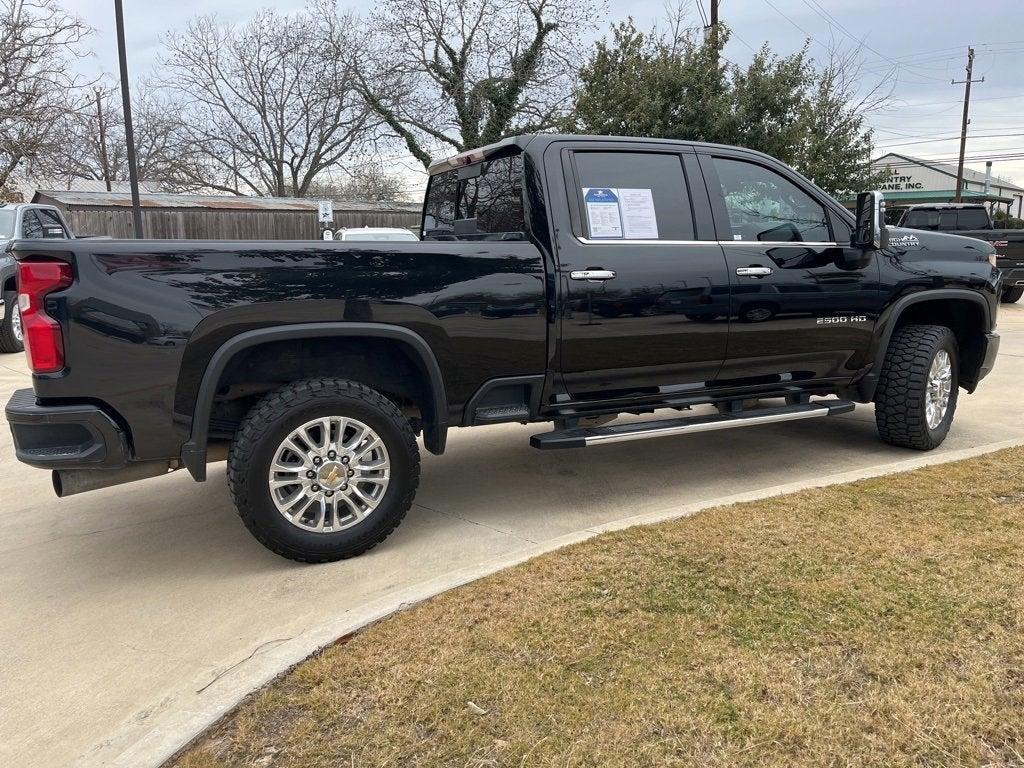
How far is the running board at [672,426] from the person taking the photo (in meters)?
4.36

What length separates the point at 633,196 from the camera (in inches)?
181

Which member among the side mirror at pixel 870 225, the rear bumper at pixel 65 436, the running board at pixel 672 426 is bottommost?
the running board at pixel 672 426

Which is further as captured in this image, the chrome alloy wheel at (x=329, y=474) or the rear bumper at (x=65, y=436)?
the chrome alloy wheel at (x=329, y=474)

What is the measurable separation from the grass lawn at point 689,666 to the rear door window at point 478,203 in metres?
1.95

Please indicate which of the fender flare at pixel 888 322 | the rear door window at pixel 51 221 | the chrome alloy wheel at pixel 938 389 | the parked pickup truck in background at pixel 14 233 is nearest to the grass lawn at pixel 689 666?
the fender flare at pixel 888 322

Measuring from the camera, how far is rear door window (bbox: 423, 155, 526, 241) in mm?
4547

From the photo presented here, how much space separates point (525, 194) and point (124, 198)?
25.8m

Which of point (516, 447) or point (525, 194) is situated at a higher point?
point (525, 194)

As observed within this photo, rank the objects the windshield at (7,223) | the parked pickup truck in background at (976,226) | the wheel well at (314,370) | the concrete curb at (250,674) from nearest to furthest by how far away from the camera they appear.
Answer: the concrete curb at (250,674) → the wheel well at (314,370) → the windshield at (7,223) → the parked pickup truck in background at (976,226)

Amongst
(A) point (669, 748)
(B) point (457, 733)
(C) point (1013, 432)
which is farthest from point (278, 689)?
(C) point (1013, 432)

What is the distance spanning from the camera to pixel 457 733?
237 centimetres

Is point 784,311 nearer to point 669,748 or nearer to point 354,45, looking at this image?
point 669,748

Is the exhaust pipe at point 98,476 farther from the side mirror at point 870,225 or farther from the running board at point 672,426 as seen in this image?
the side mirror at point 870,225

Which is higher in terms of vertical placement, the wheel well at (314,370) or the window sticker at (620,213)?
the window sticker at (620,213)
